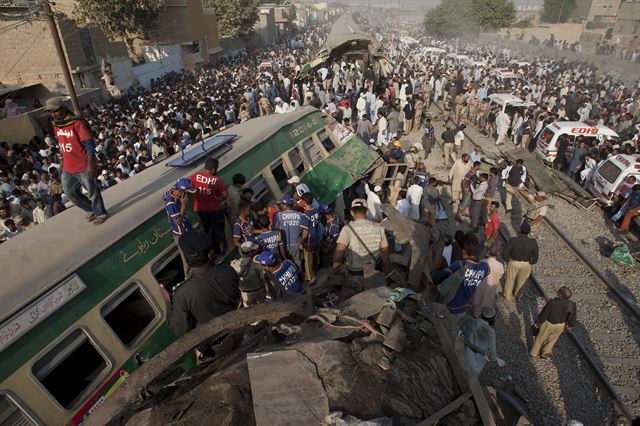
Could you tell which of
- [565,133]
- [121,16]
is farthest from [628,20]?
[121,16]

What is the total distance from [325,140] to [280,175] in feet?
8.55

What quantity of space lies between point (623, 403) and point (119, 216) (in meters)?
7.59

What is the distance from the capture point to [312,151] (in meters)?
9.84

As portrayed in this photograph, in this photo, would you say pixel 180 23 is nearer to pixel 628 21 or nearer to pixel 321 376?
pixel 321 376

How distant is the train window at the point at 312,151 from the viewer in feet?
31.3

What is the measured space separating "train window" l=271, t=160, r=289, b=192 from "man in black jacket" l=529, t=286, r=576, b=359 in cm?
532

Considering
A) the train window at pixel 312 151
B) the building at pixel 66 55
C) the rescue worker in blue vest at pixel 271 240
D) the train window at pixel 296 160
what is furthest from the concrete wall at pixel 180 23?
the rescue worker in blue vest at pixel 271 240

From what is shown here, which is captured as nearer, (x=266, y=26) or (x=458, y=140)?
(x=458, y=140)

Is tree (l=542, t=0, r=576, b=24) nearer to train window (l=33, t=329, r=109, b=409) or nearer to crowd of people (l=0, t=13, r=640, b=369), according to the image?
crowd of people (l=0, t=13, r=640, b=369)

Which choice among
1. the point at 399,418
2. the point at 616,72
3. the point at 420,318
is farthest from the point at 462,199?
the point at 616,72

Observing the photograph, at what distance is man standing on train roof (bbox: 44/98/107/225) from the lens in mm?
4547

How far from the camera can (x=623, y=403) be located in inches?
219

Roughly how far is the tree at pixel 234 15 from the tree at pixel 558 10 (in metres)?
53.1

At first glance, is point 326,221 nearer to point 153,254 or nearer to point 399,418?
point 153,254
